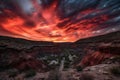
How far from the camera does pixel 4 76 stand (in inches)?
776

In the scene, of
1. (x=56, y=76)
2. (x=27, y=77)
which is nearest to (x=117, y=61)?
(x=56, y=76)

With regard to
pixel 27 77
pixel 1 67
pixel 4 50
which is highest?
pixel 4 50

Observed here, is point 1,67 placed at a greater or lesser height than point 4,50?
lesser

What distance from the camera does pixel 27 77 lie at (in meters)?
19.6

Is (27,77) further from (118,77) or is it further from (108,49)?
(108,49)

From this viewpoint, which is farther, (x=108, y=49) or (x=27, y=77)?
(x=108, y=49)

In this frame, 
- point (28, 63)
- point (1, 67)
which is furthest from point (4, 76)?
point (28, 63)

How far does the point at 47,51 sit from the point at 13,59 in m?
34.8

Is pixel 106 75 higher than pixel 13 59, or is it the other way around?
pixel 13 59

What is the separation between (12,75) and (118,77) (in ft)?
45.7

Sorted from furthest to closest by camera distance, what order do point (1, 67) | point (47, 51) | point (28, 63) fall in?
point (47, 51) < point (28, 63) < point (1, 67)

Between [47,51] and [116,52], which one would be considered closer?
[116,52]

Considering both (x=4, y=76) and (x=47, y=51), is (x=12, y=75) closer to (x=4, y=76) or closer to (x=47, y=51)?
(x=4, y=76)

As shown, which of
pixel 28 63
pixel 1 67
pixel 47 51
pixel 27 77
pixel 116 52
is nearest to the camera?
pixel 27 77
